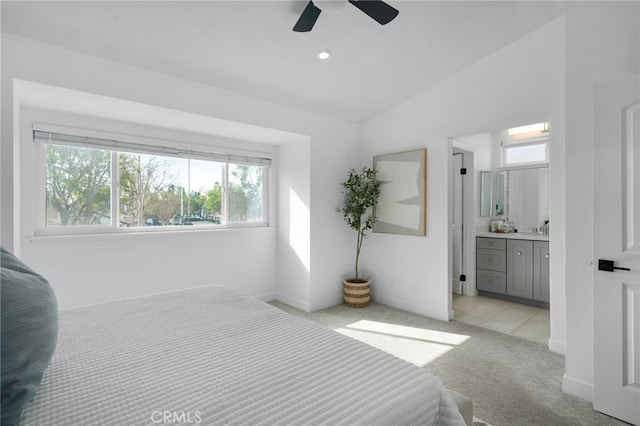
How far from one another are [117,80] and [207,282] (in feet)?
7.35

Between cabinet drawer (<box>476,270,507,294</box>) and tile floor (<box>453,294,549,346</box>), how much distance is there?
15 centimetres

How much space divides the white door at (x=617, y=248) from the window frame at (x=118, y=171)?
342cm

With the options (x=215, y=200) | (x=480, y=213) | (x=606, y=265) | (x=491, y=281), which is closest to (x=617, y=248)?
(x=606, y=265)

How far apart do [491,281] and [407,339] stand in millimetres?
2131

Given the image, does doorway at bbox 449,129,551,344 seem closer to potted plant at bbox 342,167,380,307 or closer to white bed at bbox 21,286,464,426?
potted plant at bbox 342,167,380,307

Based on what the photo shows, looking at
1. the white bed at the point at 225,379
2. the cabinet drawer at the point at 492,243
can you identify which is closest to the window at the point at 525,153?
the cabinet drawer at the point at 492,243

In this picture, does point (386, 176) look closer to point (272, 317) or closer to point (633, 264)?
point (633, 264)

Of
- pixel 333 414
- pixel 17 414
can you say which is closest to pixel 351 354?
pixel 333 414

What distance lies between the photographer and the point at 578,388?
2.18 meters

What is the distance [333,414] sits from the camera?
90 cm

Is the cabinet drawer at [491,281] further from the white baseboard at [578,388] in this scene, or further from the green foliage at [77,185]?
the green foliage at [77,185]

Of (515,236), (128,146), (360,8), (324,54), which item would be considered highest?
(324,54)

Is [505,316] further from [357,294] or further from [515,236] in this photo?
[357,294]

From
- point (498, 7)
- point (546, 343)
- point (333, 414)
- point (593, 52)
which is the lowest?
point (546, 343)
